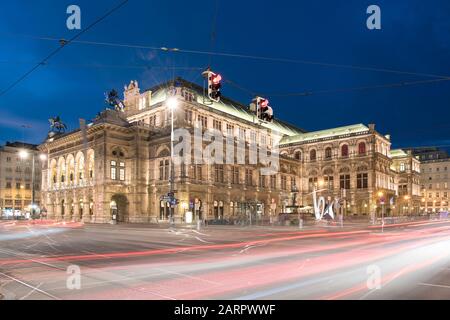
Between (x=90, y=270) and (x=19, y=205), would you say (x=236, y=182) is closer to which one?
(x=90, y=270)

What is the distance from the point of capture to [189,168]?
2366 inches

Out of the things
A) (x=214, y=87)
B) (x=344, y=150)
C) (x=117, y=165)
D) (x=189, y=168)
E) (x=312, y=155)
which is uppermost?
(x=344, y=150)

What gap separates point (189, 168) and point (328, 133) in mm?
46673

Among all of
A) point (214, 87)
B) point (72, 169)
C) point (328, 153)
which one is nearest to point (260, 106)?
point (214, 87)

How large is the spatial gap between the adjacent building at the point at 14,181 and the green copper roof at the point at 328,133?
65937mm

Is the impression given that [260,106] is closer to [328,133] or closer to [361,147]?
Result: [361,147]

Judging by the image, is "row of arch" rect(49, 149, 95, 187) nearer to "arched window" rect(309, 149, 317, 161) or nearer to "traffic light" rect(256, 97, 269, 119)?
"traffic light" rect(256, 97, 269, 119)

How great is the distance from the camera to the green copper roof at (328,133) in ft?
293

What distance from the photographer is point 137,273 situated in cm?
1227

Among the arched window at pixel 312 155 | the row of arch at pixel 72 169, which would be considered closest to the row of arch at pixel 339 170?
the arched window at pixel 312 155

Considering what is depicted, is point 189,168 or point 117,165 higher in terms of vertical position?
point 117,165

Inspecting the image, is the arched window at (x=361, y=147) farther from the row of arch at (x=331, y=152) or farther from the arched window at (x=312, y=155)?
the arched window at (x=312, y=155)

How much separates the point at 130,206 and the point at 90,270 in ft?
164
